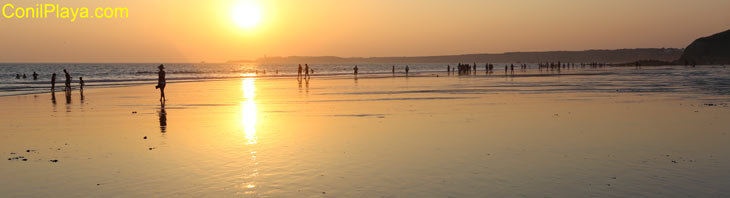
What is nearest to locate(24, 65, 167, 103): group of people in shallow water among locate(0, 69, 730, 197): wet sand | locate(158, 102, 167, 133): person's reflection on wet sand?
locate(158, 102, 167, 133): person's reflection on wet sand

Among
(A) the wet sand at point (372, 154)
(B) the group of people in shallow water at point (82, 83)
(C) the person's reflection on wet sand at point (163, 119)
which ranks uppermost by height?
(B) the group of people in shallow water at point (82, 83)

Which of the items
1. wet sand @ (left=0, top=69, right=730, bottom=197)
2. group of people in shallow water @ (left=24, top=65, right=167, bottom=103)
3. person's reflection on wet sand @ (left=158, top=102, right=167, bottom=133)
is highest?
group of people in shallow water @ (left=24, top=65, right=167, bottom=103)

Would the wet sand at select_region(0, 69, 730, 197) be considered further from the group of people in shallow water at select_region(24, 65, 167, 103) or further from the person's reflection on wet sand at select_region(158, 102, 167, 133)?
the group of people in shallow water at select_region(24, 65, 167, 103)

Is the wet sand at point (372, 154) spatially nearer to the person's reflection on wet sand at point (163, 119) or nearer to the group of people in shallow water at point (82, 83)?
the person's reflection on wet sand at point (163, 119)

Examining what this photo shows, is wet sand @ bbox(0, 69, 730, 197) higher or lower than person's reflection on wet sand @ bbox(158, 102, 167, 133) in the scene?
lower

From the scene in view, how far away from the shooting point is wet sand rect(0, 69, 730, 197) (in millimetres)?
8492

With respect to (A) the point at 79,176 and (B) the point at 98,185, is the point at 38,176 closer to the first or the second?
(A) the point at 79,176

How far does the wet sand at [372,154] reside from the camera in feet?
27.9

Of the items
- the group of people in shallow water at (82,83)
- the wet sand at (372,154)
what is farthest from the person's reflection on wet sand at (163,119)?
Answer: the group of people in shallow water at (82,83)

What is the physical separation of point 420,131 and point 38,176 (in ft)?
27.3

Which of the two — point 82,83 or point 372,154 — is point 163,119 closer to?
point 372,154

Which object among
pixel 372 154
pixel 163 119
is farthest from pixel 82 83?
pixel 372 154

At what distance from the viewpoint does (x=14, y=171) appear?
9.97 meters

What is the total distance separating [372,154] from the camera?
1145 cm
